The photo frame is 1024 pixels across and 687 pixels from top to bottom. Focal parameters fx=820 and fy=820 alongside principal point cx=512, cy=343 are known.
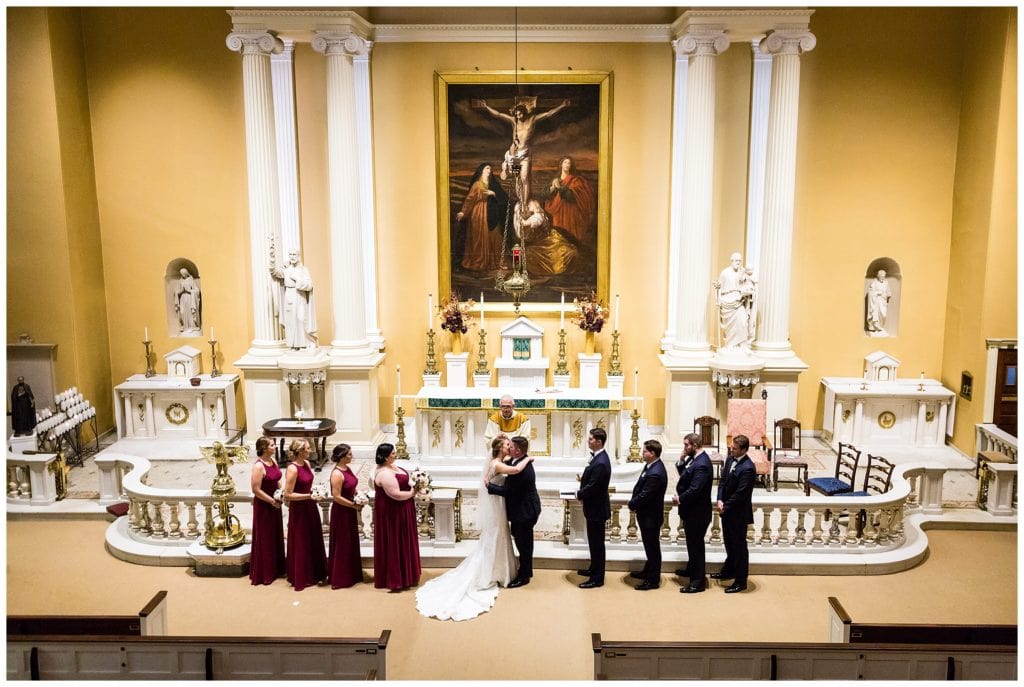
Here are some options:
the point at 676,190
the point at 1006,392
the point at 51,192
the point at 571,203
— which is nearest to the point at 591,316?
the point at 571,203

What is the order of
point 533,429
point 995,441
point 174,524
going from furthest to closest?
point 533,429 → point 995,441 → point 174,524

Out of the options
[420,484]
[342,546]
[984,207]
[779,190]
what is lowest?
[342,546]

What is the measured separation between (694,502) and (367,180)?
24.1 ft

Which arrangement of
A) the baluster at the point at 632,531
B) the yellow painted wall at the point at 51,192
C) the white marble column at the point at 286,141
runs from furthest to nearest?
the white marble column at the point at 286,141 < the yellow painted wall at the point at 51,192 < the baluster at the point at 632,531

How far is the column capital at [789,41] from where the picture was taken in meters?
11.0

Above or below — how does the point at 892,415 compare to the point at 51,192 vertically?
below

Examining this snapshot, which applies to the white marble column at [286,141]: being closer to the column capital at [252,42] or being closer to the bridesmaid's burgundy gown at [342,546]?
the column capital at [252,42]

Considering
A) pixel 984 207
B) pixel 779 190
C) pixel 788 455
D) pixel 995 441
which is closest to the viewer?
pixel 788 455

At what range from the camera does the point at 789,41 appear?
36.2 ft

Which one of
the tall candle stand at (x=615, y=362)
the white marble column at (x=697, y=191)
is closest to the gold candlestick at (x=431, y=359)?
the tall candle stand at (x=615, y=362)

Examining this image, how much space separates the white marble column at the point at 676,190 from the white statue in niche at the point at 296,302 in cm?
521

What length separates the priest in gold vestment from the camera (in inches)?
365

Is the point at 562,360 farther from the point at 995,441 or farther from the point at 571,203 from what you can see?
the point at 995,441

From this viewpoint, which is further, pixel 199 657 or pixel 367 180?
pixel 367 180
